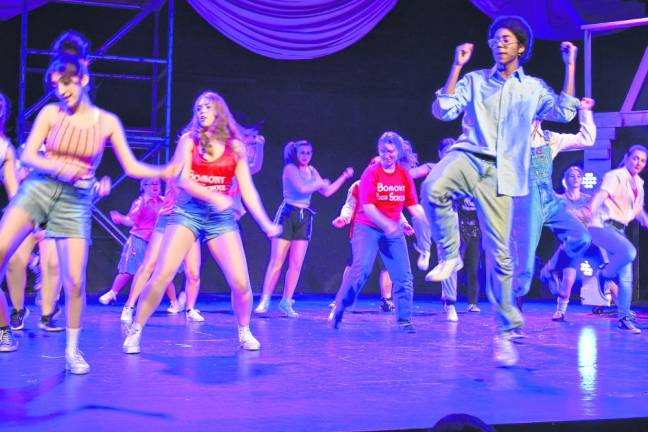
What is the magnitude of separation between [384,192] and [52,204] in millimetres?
3613

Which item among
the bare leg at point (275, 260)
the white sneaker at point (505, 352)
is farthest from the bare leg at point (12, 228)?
the bare leg at point (275, 260)

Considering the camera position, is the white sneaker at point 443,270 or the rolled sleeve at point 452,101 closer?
the white sneaker at point 443,270

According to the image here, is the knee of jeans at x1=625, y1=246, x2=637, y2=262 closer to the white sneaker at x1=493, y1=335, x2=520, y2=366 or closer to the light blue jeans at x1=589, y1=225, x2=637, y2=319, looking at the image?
the light blue jeans at x1=589, y1=225, x2=637, y2=319

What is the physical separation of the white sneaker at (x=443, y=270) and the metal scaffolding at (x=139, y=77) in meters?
6.10

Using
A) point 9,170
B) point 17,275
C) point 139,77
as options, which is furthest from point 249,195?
point 139,77

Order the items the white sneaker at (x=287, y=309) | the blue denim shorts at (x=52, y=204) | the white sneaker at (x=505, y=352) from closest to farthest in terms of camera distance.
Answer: the blue denim shorts at (x=52, y=204) → the white sneaker at (x=505, y=352) → the white sneaker at (x=287, y=309)

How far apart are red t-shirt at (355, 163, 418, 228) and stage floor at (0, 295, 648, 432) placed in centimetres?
108

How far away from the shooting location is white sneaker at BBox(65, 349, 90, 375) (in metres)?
5.05

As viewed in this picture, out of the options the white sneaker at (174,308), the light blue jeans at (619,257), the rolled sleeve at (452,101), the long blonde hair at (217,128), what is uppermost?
the rolled sleeve at (452,101)

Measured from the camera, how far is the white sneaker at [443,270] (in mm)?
5289

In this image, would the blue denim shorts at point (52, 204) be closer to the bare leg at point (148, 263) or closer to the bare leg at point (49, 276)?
the bare leg at point (49, 276)

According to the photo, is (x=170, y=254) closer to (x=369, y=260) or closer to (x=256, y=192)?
(x=256, y=192)

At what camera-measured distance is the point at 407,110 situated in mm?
13320

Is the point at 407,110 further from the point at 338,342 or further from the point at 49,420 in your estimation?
the point at 49,420
